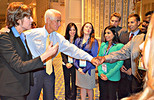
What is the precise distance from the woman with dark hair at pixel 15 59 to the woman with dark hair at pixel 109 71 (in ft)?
4.64

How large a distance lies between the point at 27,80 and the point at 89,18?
18.5 feet

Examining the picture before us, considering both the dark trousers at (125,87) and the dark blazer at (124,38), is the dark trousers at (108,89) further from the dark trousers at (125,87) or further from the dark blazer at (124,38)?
the dark blazer at (124,38)

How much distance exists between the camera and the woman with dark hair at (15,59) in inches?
68.0

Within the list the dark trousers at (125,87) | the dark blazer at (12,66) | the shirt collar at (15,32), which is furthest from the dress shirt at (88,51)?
the shirt collar at (15,32)

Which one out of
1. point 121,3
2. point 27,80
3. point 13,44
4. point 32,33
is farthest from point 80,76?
point 121,3

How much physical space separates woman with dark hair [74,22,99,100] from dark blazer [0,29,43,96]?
165 centimetres

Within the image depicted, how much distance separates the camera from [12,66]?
1.73 metres

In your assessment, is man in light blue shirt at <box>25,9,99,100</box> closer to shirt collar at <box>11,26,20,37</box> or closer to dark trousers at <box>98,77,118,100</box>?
shirt collar at <box>11,26,20,37</box>

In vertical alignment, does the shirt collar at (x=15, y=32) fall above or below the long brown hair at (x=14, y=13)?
below

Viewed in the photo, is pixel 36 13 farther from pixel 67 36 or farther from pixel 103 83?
pixel 103 83

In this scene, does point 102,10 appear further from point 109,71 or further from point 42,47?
point 42,47

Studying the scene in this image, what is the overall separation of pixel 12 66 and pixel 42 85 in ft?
2.88

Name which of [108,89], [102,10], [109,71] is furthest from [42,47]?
[102,10]

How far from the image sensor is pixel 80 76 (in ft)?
11.3
